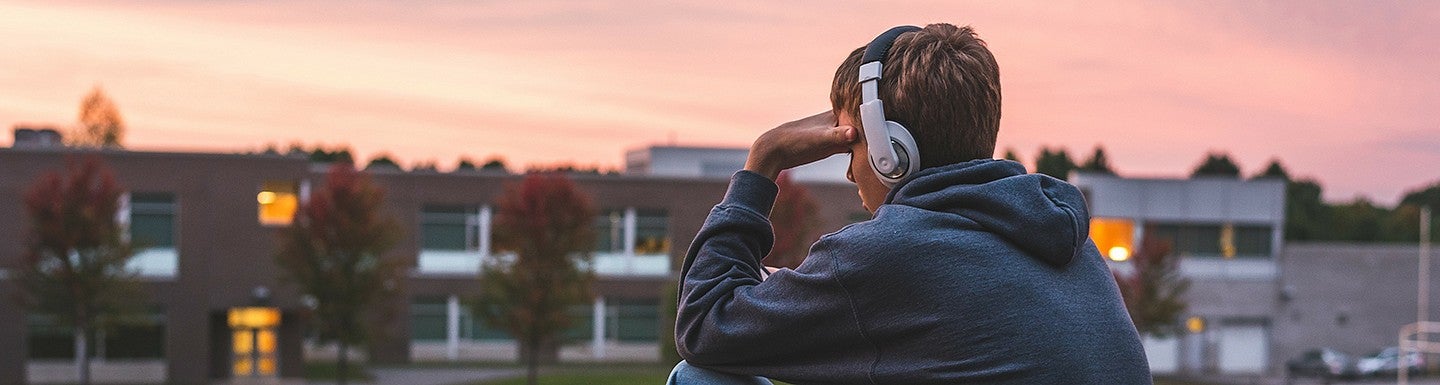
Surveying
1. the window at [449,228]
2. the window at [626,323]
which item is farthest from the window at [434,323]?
the window at [626,323]

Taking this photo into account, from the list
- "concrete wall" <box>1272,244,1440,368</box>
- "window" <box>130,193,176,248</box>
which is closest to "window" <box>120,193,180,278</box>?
"window" <box>130,193,176,248</box>

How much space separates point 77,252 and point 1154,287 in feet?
98.8

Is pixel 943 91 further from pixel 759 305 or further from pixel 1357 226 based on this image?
pixel 1357 226

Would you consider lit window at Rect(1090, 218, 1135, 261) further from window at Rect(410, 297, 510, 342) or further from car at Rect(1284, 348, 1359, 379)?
window at Rect(410, 297, 510, 342)

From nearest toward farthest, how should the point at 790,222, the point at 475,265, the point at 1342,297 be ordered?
the point at 790,222 → the point at 475,265 → the point at 1342,297

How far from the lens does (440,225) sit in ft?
148

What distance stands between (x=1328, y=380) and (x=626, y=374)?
84.3 ft

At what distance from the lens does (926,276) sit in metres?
1.61

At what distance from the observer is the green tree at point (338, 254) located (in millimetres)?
34656

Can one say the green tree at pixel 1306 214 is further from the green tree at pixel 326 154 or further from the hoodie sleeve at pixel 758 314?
the hoodie sleeve at pixel 758 314

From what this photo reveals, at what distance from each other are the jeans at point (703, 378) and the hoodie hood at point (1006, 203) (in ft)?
0.94

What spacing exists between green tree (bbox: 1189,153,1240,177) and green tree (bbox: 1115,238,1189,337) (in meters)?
53.0

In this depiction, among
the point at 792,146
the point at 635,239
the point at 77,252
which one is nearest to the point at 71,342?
the point at 77,252

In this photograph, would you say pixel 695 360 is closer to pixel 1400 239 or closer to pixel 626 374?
pixel 626 374
